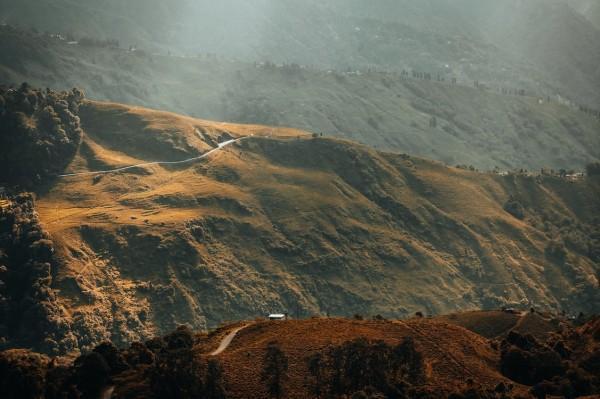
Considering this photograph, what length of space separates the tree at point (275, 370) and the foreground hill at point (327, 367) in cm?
22

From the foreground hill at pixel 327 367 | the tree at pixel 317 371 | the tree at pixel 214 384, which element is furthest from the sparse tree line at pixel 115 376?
the tree at pixel 317 371

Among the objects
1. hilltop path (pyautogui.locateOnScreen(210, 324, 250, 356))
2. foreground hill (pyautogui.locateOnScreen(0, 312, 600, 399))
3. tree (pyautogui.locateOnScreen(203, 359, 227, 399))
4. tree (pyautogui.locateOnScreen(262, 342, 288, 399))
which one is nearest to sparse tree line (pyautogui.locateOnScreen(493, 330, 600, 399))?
foreground hill (pyautogui.locateOnScreen(0, 312, 600, 399))

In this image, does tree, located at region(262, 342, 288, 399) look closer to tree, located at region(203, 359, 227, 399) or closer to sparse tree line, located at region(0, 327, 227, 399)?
tree, located at region(203, 359, 227, 399)

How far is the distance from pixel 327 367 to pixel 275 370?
33.8ft

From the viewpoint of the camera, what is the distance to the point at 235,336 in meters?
180

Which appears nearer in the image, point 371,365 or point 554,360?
point 371,365

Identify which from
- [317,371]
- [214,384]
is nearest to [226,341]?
[317,371]

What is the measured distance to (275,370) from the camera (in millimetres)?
153500

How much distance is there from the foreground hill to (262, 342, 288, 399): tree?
0.22 metres

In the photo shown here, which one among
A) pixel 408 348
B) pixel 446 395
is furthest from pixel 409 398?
pixel 408 348

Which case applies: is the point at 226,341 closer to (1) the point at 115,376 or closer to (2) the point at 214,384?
(1) the point at 115,376

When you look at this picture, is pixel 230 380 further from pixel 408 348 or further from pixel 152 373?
pixel 408 348

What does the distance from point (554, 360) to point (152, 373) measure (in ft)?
253

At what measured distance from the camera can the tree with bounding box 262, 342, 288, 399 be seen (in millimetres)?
148000
